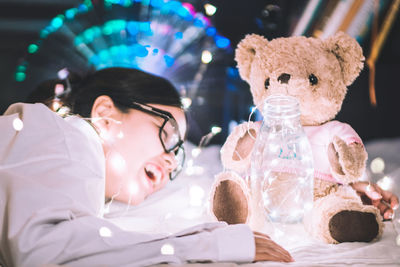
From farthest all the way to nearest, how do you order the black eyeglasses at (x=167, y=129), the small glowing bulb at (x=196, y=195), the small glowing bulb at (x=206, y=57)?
the small glowing bulb at (x=206, y=57) < the small glowing bulb at (x=196, y=195) < the black eyeglasses at (x=167, y=129)

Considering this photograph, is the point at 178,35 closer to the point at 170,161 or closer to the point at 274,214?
the point at 170,161

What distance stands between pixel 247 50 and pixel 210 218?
1.71ft

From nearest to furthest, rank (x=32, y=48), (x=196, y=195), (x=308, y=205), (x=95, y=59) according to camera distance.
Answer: (x=308, y=205), (x=196, y=195), (x=95, y=59), (x=32, y=48)

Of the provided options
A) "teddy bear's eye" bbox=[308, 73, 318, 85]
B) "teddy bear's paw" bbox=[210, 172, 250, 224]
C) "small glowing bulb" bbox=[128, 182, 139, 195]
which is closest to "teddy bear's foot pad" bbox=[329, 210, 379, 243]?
"teddy bear's paw" bbox=[210, 172, 250, 224]

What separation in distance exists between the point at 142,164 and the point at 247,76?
438 millimetres

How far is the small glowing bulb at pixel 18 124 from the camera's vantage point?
3.12ft

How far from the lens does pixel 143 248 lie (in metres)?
0.82

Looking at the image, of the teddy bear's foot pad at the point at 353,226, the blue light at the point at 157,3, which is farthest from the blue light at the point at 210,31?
the teddy bear's foot pad at the point at 353,226

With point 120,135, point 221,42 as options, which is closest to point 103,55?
point 221,42

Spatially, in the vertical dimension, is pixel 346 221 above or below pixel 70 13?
below

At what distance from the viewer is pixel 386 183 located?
1.48 meters

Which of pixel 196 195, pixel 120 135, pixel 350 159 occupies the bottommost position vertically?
pixel 196 195

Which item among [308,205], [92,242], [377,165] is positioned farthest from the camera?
[377,165]

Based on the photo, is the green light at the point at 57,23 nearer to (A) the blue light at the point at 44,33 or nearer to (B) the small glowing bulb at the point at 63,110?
(A) the blue light at the point at 44,33
